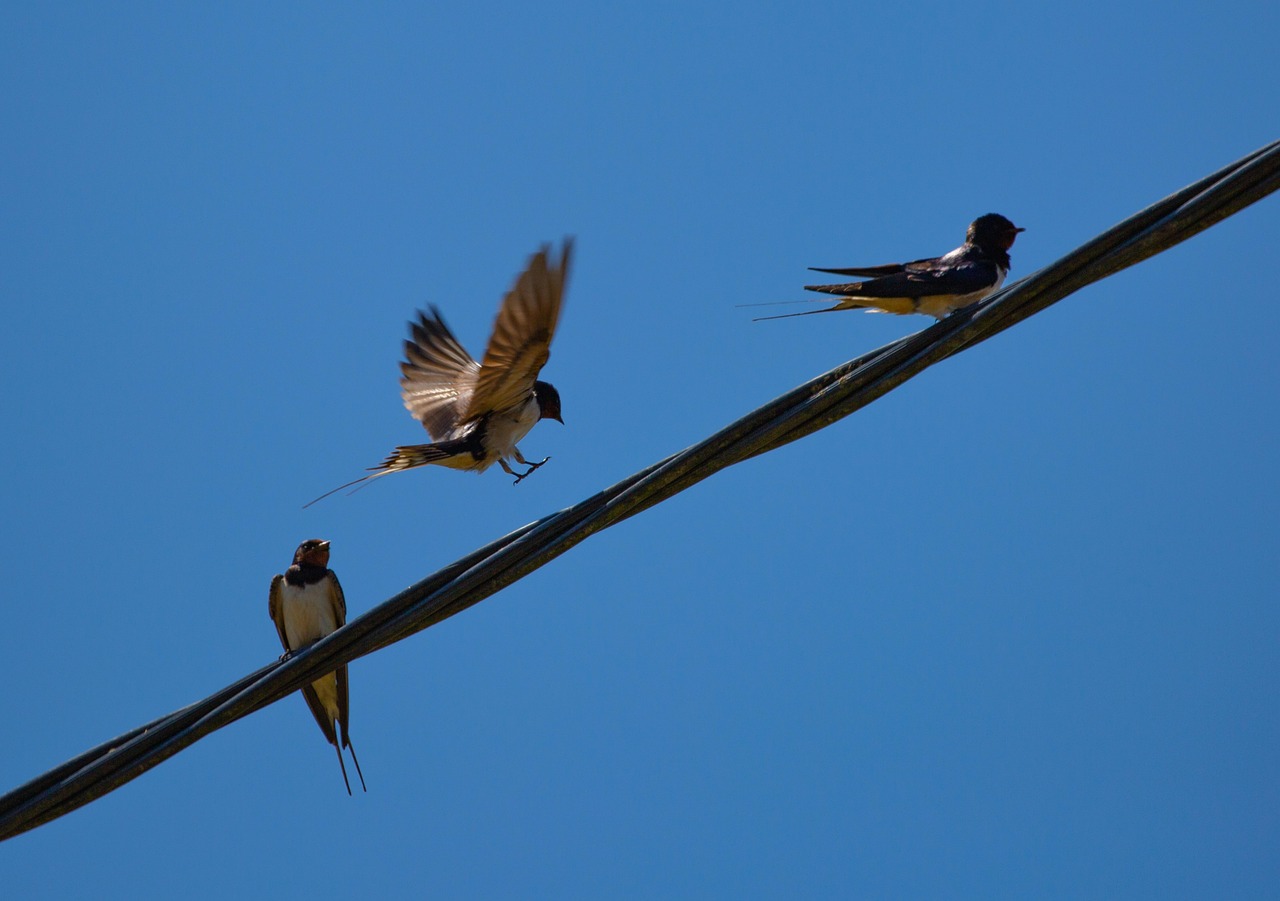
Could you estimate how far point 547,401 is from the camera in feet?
21.1

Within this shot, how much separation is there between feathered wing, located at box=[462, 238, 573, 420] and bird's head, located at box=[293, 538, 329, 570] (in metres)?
1.25

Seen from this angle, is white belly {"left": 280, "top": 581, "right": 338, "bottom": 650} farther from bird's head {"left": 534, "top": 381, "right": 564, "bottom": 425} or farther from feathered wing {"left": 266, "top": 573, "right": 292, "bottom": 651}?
bird's head {"left": 534, "top": 381, "right": 564, "bottom": 425}

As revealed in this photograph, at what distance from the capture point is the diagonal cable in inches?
117

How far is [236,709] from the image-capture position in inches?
119

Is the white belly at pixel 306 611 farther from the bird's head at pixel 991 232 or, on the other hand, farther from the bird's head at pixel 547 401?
the bird's head at pixel 991 232

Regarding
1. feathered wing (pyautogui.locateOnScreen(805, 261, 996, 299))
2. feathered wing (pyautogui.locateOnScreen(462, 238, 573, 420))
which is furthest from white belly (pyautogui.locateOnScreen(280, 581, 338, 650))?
feathered wing (pyautogui.locateOnScreen(805, 261, 996, 299))

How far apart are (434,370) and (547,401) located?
2.41ft

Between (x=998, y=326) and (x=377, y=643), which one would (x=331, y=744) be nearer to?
(x=377, y=643)

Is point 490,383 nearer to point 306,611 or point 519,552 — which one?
point 306,611

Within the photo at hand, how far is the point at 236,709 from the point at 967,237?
3588 millimetres

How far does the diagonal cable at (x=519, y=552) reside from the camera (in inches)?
117

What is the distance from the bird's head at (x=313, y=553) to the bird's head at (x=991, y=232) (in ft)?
11.4

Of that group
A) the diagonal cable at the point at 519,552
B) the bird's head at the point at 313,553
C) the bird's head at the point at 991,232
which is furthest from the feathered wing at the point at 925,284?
the bird's head at the point at 313,553

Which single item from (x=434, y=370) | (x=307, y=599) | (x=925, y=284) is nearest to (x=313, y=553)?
(x=307, y=599)
